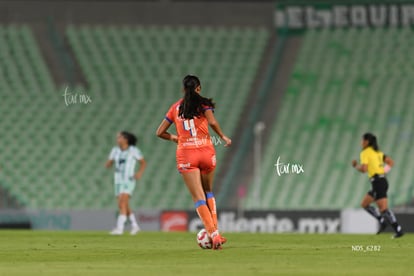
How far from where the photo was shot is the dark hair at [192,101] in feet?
56.7

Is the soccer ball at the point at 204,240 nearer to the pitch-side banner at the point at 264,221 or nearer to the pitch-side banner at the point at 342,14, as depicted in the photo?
the pitch-side banner at the point at 264,221

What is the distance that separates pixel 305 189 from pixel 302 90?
513 centimetres

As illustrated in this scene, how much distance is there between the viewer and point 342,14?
140 ft

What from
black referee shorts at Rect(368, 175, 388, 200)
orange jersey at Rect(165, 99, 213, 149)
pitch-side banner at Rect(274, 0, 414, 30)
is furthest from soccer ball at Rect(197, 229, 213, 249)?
pitch-side banner at Rect(274, 0, 414, 30)

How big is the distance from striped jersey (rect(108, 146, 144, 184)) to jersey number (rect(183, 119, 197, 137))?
8605mm

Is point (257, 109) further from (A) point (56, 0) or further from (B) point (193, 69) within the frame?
(A) point (56, 0)

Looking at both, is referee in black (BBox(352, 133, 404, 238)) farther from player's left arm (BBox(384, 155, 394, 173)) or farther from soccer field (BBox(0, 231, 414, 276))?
soccer field (BBox(0, 231, 414, 276))

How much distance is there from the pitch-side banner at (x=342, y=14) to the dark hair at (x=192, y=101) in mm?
25496

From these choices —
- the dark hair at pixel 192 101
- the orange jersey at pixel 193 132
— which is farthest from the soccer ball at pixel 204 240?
the dark hair at pixel 192 101

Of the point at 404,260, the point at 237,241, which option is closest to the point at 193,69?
the point at 237,241

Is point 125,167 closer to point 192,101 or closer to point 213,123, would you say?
point 192,101

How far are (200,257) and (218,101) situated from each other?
2389 centimetres

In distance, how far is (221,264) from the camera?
46.8 ft

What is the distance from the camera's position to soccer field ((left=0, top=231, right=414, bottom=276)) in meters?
13.4
